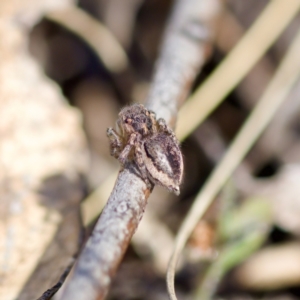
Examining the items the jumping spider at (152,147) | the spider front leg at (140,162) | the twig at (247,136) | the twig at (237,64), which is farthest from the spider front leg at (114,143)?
the twig at (237,64)

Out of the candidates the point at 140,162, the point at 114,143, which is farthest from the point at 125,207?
the point at 114,143

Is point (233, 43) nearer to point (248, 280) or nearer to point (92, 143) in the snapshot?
point (92, 143)

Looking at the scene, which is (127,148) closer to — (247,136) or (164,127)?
(164,127)

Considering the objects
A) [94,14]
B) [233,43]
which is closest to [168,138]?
[233,43]

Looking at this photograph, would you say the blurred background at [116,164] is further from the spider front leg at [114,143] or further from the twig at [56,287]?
the spider front leg at [114,143]

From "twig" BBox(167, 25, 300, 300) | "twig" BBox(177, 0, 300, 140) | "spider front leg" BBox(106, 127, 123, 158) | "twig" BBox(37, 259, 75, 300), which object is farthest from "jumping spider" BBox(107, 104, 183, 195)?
"twig" BBox(177, 0, 300, 140)

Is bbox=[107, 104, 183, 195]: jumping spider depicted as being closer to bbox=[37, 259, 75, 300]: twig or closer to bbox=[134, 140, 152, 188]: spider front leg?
bbox=[134, 140, 152, 188]: spider front leg
